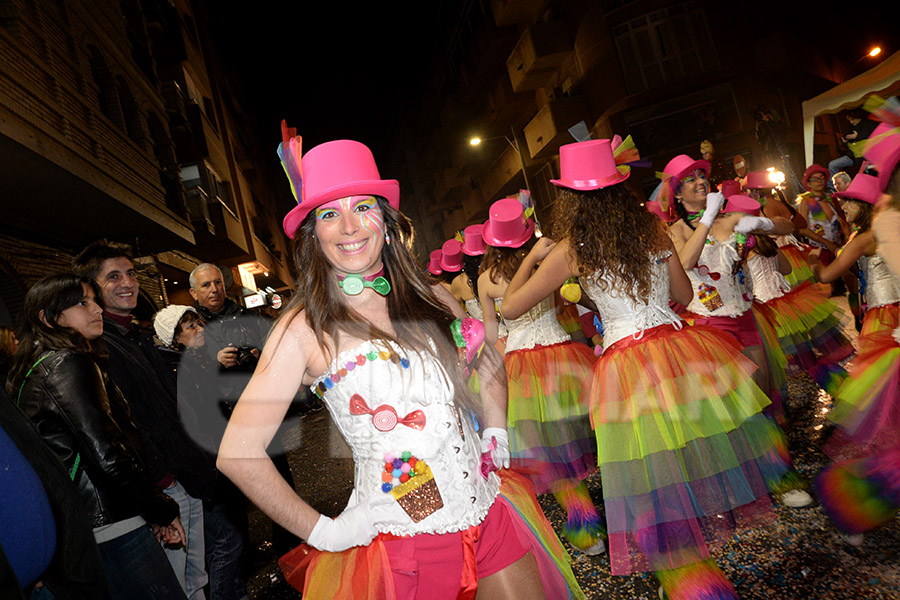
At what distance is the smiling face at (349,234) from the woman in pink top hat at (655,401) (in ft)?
4.20

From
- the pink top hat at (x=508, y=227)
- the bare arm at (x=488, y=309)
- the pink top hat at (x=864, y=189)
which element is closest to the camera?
the pink top hat at (x=864, y=189)

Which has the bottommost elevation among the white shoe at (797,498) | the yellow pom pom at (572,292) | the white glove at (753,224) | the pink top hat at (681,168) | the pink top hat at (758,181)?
the white shoe at (797,498)

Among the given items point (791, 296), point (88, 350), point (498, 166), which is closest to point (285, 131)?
point (88, 350)

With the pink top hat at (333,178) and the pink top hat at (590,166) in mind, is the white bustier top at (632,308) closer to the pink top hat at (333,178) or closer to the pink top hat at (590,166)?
the pink top hat at (590,166)

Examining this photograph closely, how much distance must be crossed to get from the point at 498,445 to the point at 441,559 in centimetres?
48

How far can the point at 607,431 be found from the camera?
277 centimetres

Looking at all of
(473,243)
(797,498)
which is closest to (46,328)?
(797,498)

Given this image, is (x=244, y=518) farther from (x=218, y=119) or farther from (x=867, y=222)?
(x=218, y=119)

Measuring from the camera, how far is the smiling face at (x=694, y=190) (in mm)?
4441

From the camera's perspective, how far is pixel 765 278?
564 centimetres

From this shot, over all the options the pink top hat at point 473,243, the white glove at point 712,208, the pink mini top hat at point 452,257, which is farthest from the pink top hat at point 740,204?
the pink mini top hat at point 452,257

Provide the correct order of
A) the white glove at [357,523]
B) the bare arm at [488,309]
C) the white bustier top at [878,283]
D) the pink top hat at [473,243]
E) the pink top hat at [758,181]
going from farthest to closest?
the pink top hat at [473,243] < the pink top hat at [758,181] < the white bustier top at [878,283] < the bare arm at [488,309] < the white glove at [357,523]

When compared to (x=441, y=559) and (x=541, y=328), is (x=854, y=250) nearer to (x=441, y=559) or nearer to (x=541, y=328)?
(x=541, y=328)

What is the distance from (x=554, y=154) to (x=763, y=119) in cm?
854
